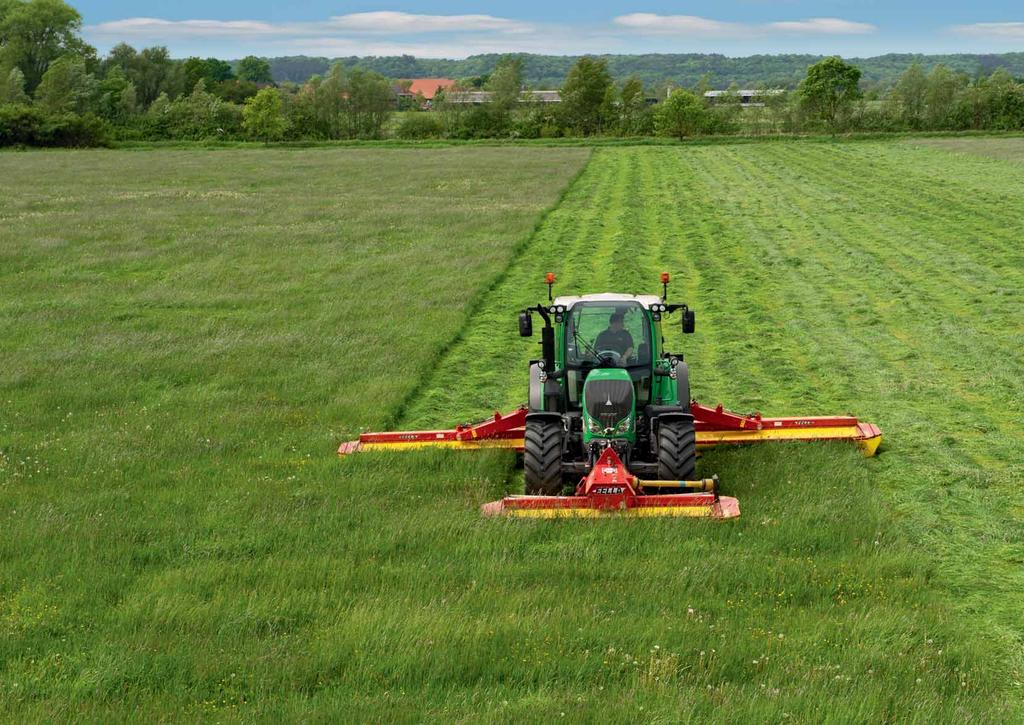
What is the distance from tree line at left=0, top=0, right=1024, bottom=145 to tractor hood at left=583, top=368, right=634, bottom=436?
84.1m

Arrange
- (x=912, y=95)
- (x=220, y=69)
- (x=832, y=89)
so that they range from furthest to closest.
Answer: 1. (x=220, y=69)
2. (x=912, y=95)
3. (x=832, y=89)

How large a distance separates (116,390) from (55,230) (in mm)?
21694

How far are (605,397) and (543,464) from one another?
0.95m

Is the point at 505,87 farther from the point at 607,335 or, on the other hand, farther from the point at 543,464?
the point at 543,464

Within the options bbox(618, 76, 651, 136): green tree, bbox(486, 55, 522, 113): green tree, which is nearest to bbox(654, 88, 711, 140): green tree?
bbox(618, 76, 651, 136): green tree

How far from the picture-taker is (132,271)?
93.2ft

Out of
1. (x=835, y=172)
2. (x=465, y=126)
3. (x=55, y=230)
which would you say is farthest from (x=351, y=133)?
(x=55, y=230)

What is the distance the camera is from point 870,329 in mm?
20344

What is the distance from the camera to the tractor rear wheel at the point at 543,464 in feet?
37.6

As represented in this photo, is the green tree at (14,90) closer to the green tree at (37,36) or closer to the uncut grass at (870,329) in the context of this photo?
the green tree at (37,36)

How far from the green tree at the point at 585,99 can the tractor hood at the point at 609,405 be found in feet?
308

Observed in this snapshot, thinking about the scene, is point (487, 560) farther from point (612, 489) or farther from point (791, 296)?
point (791, 296)

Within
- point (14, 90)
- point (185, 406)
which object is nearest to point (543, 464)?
point (185, 406)

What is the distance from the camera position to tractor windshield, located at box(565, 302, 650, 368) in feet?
40.7
